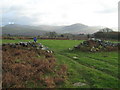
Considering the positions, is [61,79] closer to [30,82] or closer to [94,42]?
[30,82]

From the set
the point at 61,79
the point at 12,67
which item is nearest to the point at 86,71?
the point at 61,79

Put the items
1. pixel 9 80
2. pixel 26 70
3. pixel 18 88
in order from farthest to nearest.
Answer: pixel 26 70 → pixel 9 80 → pixel 18 88

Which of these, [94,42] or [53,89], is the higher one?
[94,42]

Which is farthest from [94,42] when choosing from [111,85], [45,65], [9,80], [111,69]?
[9,80]

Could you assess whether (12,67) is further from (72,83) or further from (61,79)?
(72,83)

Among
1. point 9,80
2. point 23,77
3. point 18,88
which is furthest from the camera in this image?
point 23,77

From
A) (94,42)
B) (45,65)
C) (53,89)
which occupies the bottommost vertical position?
(53,89)

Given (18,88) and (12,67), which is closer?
(18,88)

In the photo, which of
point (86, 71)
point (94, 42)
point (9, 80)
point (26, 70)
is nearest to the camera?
point (9, 80)

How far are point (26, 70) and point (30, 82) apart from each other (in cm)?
190

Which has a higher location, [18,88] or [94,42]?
[94,42]

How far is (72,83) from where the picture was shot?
11172 millimetres

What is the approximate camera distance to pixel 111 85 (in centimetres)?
1075

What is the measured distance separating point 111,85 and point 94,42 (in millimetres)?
18516
